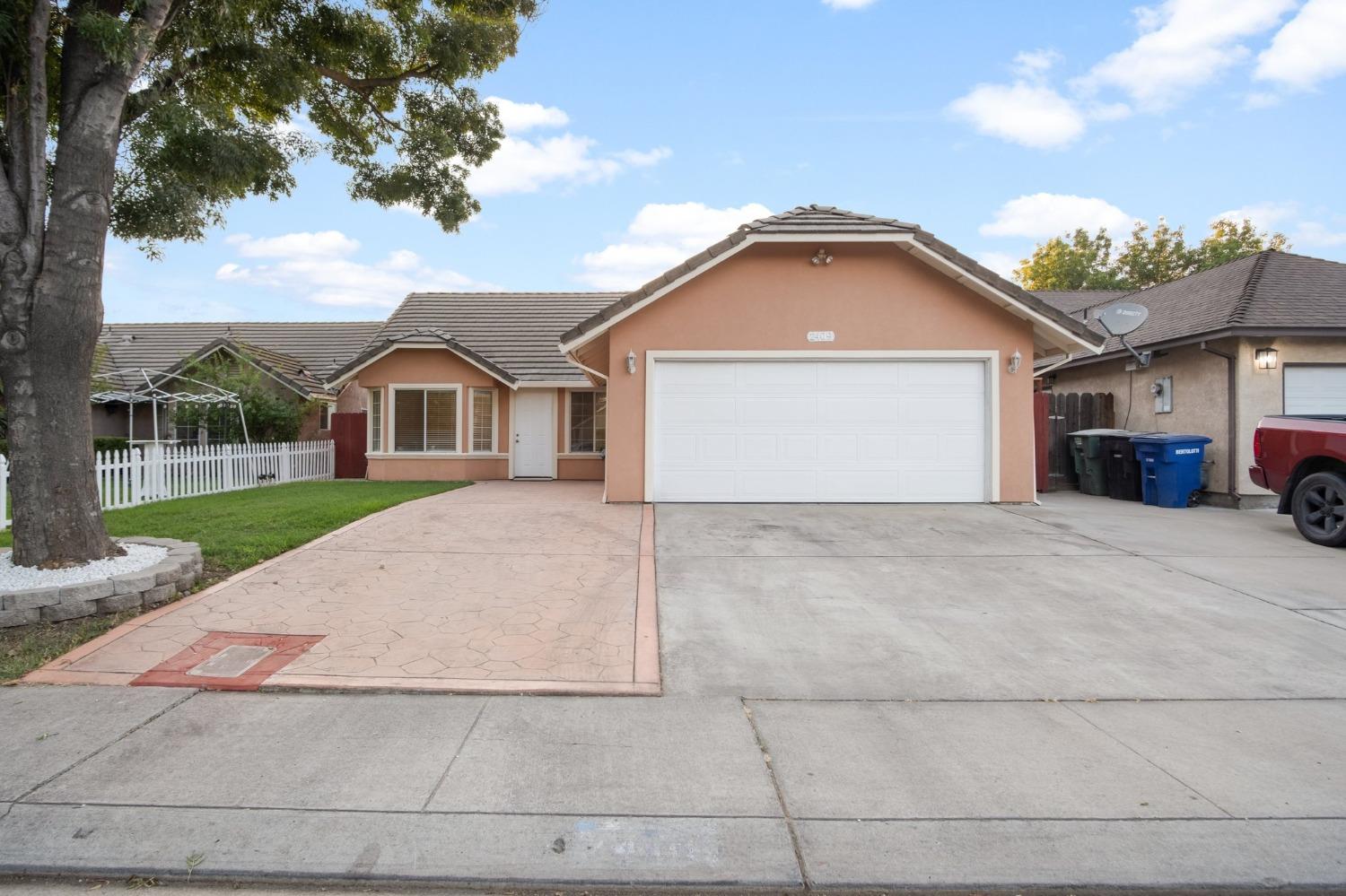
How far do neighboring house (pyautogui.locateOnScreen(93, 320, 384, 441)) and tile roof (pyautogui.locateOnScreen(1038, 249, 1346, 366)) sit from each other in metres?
18.3

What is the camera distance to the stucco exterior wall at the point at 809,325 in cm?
1182

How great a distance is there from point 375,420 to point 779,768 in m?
16.5

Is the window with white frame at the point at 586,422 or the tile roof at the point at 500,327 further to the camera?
the window with white frame at the point at 586,422

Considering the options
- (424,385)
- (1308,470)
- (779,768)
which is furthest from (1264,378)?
(424,385)

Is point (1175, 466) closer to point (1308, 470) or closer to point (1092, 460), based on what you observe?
point (1092, 460)

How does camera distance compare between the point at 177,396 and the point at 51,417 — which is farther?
the point at 177,396

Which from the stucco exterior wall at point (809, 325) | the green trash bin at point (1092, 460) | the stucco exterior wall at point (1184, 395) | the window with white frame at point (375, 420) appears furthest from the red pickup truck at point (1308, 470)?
the window with white frame at point (375, 420)

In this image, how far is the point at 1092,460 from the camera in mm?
13750

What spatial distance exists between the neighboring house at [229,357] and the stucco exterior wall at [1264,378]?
Answer: 61.6 feet

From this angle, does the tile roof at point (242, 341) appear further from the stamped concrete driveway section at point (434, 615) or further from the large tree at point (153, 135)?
the stamped concrete driveway section at point (434, 615)

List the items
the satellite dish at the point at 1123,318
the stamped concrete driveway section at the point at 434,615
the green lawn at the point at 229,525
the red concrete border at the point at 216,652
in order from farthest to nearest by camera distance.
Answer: the satellite dish at the point at 1123,318
the green lawn at the point at 229,525
the stamped concrete driveway section at the point at 434,615
the red concrete border at the point at 216,652

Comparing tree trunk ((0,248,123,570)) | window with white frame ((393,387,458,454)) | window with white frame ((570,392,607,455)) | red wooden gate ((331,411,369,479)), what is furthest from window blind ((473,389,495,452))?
tree trunk ((0,248,123,570))

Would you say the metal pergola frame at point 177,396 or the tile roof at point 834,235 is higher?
the tile roof at point 834,235

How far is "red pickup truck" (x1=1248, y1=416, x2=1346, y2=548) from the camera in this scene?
8719 mm
